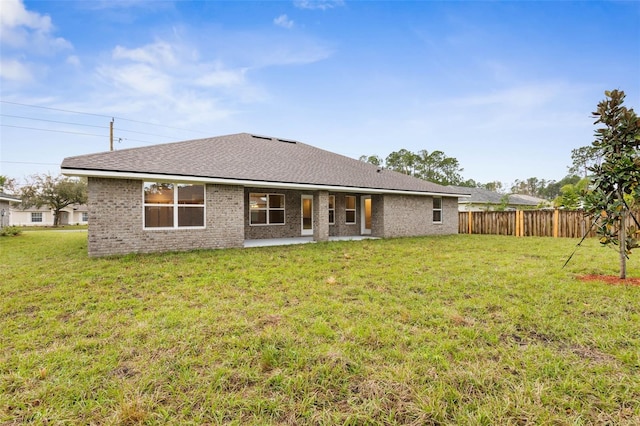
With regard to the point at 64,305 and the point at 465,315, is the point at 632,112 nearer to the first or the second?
the point at 465,315

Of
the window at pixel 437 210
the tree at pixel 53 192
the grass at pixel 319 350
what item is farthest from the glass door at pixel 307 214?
the tree at pixel 53 192

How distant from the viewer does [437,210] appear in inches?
670

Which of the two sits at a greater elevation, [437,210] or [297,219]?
[437,210]

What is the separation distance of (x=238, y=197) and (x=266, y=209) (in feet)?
9.66

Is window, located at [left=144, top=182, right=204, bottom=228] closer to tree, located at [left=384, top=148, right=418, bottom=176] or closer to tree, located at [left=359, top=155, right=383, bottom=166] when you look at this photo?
tree, located at [left=384, top=148, right=418, bottom=176]

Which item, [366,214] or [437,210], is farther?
[437,210]

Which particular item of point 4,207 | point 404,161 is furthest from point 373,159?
point 4,207

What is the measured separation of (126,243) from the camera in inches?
355

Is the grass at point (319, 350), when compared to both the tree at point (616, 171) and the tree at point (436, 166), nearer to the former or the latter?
the tree at point (616, 171)

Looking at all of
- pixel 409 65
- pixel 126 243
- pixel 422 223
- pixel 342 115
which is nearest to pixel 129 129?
pixel 342 115

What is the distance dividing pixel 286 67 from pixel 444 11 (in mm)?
8206

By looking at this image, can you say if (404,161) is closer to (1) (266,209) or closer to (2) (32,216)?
(1) (266,209)

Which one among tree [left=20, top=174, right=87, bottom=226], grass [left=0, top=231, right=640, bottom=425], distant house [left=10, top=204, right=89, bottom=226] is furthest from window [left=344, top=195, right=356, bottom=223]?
distant house [left=10, top=204, right=89, bottom=226]

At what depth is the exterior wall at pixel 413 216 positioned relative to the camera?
14805mm
